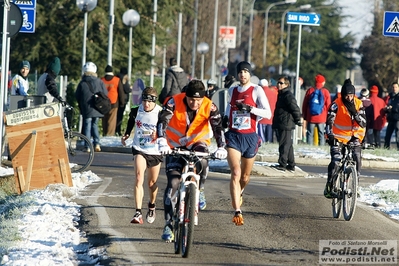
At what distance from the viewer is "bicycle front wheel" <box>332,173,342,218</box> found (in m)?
12.3

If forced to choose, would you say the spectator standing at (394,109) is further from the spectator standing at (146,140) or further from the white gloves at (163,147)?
the white gloves at (163,147)

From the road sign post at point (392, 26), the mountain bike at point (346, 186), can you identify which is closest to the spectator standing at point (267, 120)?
the road sign post at point (392, 26)

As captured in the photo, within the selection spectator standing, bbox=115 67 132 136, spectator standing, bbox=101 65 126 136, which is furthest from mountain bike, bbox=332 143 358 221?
spectator standing, bbox=115 67 132 136

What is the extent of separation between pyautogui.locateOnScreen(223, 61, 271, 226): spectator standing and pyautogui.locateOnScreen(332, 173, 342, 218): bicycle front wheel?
132cm

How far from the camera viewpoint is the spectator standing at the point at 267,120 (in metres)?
23.6

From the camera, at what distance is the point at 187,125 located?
10070mm

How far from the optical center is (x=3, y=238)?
10016 millimetres

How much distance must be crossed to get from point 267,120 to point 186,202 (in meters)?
14.3

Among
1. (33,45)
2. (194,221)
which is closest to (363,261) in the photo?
(194,221)

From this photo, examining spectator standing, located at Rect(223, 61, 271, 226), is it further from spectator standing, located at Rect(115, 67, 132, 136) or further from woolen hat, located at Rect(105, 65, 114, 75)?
spectator standing, located at Rect(115, 67, 132, 136)

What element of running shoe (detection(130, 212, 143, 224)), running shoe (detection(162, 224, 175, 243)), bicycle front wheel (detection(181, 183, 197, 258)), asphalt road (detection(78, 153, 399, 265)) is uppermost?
bicycle front wheel (detection(181, 183, 197, 258))

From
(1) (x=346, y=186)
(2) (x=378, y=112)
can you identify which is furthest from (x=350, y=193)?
(2) (x=378, y=112)

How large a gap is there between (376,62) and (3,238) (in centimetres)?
5577

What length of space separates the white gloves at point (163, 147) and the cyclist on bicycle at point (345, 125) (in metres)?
3.53
